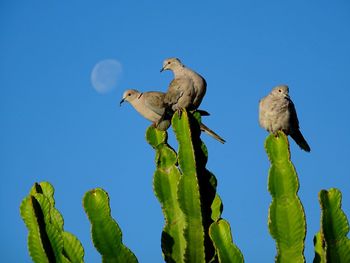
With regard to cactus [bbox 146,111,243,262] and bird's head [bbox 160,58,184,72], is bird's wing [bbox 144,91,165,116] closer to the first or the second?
bird's head [bbox 160,58,184,72]

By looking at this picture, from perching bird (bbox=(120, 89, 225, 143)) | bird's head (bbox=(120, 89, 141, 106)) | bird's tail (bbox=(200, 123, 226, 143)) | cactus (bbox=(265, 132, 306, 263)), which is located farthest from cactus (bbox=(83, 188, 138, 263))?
bird's head (bbox=(120, 89, 141, 106))

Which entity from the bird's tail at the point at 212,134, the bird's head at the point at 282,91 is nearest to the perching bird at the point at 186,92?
the bird's tail at the point at 212,134

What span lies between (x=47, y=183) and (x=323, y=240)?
113 inches

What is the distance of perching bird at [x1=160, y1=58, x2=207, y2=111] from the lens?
25.4 feet

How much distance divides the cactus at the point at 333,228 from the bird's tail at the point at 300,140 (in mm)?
1914

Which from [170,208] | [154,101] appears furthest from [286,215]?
[154,101]

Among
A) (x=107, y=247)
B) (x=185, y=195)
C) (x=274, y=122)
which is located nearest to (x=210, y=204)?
(x=185, y=195)

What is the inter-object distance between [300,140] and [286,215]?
2.09 metres

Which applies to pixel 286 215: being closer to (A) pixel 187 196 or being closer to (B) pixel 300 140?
(A) pixel 187 196

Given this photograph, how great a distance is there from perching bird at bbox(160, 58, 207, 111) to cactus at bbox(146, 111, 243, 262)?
965 millimetres

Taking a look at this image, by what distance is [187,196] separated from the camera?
20.8 ft

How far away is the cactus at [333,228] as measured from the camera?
5.97 m

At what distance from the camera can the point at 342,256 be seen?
19.7ft

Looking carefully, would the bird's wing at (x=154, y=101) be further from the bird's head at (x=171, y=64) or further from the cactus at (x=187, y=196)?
the cactus at (x=187, y=196)
